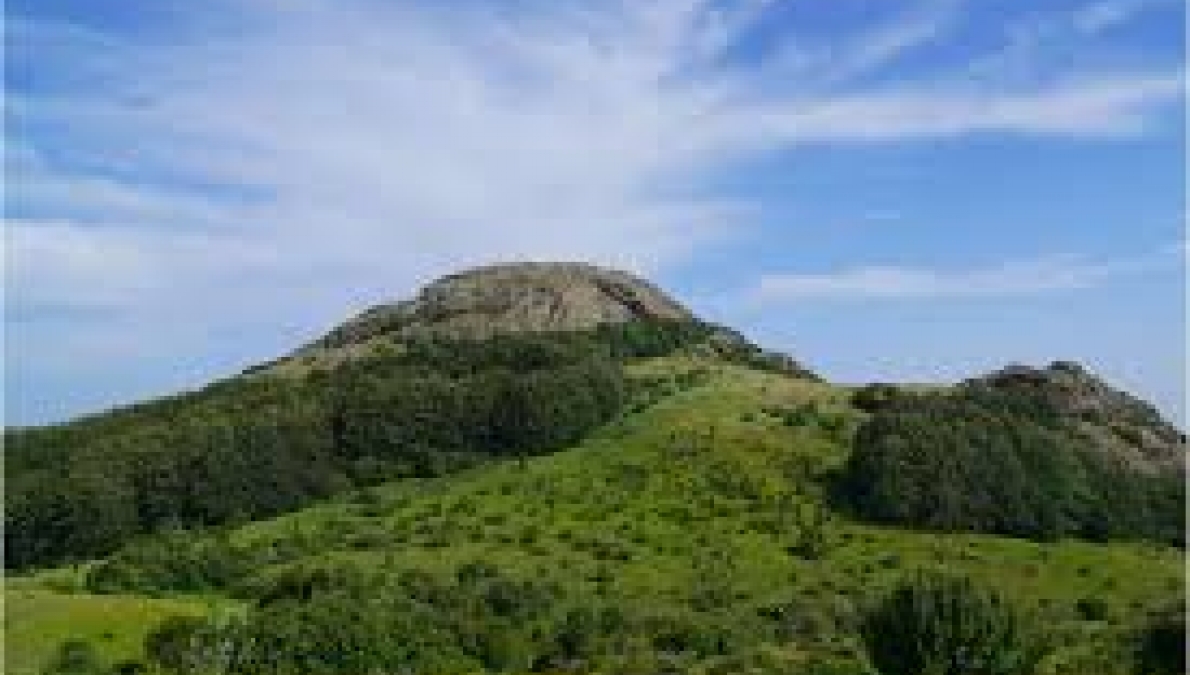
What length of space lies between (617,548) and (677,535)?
6980 millimetres

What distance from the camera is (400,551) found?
6211 inches

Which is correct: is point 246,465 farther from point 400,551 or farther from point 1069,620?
point 1069,620

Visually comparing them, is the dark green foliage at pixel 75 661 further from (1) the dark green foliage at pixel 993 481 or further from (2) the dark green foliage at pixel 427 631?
(1) the dark green foliage at pixel 993 481

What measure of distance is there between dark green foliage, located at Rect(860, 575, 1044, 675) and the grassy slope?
2538 cm

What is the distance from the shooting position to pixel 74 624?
114m

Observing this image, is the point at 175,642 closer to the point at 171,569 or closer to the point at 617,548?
the point at 171,569

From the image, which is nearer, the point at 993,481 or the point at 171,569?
the point at 171,569

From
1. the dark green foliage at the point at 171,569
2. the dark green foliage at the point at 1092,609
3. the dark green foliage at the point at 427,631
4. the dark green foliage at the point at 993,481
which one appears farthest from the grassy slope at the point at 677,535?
the dark green foliage at the point at 427,631

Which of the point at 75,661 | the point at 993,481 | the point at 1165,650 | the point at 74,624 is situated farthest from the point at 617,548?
the point at 1165,650

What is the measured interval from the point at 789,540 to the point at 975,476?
78.4 feet

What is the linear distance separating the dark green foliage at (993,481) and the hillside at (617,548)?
321 mm

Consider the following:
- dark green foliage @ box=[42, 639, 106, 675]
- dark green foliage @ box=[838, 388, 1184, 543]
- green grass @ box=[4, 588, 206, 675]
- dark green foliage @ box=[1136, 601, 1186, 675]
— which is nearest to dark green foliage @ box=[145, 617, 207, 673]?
green grass @ box=[4, 588, 206, 675]

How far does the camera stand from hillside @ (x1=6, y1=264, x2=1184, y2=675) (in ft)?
381

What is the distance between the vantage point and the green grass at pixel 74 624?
10894 cm
